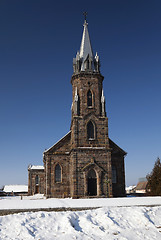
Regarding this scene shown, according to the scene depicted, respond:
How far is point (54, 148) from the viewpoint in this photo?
3219 cm

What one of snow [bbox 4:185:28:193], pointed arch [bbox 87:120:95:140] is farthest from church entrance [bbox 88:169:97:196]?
snow [bbox 4:185:28:193]

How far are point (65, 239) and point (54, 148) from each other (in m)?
20.9

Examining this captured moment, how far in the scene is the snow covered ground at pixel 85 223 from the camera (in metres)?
11.9

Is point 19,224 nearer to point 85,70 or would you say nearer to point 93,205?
point 93,205

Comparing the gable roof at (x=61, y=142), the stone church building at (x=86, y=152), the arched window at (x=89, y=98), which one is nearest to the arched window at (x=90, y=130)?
the stone church building at (x=86, y=152)

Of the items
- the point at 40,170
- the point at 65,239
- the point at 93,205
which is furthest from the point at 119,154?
the point at 40,170

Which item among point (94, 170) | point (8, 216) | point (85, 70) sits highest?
point (85, 70)

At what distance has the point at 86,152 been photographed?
96.9 feet

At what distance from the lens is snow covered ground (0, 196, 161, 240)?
469 inches

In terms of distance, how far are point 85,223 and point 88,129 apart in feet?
60.3

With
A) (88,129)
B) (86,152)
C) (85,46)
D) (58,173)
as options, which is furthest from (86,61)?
(58,173)

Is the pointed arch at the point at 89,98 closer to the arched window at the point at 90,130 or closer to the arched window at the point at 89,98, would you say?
the arched window at the point at 89,98

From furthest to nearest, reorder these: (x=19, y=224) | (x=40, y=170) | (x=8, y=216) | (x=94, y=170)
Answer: (x=40, y=170) < (x=94, y=170) < (x=8, y=216) < (x=19, y=224)

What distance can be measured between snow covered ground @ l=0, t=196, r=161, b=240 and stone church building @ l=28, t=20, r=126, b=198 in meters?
13.3
